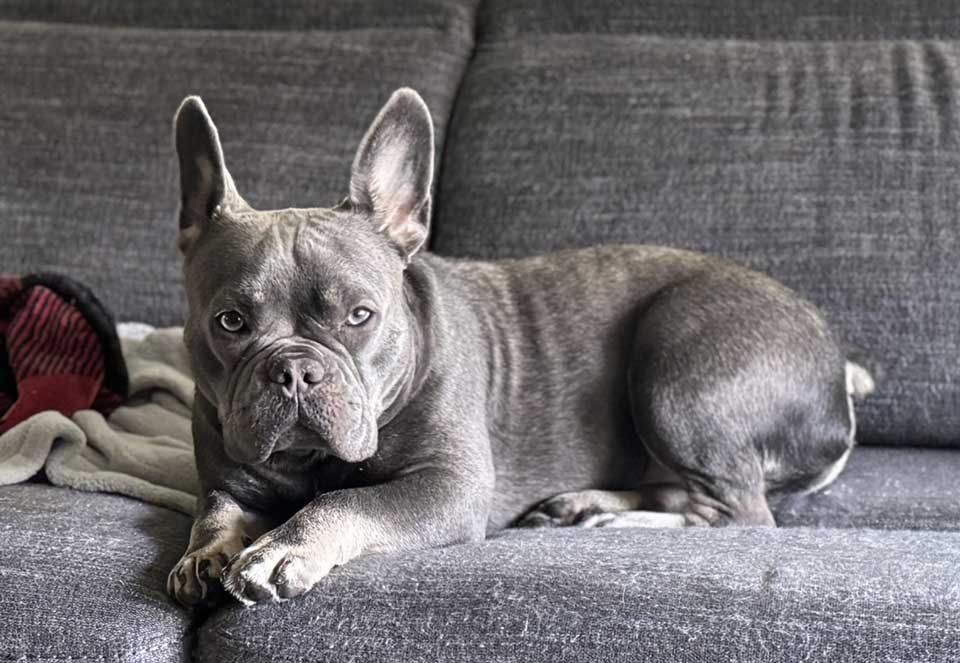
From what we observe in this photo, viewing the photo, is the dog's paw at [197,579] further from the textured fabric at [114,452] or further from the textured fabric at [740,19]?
the textured fabric at [740,19]

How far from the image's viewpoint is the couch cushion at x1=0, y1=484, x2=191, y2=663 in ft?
5.82

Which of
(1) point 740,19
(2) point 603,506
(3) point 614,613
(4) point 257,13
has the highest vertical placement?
(1) point 740,19

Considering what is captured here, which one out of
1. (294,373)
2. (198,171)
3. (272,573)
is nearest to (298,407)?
(294,373)

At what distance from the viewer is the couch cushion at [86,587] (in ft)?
5.82

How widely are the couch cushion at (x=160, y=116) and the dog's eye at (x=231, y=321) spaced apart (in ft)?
3.94

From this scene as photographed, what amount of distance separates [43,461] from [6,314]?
24.0 inches

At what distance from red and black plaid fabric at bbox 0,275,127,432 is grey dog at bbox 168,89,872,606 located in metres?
0.54

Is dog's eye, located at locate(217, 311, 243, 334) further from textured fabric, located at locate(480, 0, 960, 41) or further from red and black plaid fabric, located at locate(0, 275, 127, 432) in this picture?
textured fabric, located at locate(480, 0, 960, 41)

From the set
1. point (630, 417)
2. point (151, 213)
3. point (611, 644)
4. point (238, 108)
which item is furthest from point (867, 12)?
point (611, 644)

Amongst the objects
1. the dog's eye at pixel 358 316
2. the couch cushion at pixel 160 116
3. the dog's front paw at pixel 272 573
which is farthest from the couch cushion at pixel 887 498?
the couch cushion at pixel 160 116

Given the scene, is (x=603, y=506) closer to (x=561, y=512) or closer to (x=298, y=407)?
(x=561, y=512)

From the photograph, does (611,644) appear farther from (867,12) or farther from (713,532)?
(867,12)

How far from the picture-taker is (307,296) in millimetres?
2105

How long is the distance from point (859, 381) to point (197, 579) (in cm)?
158
